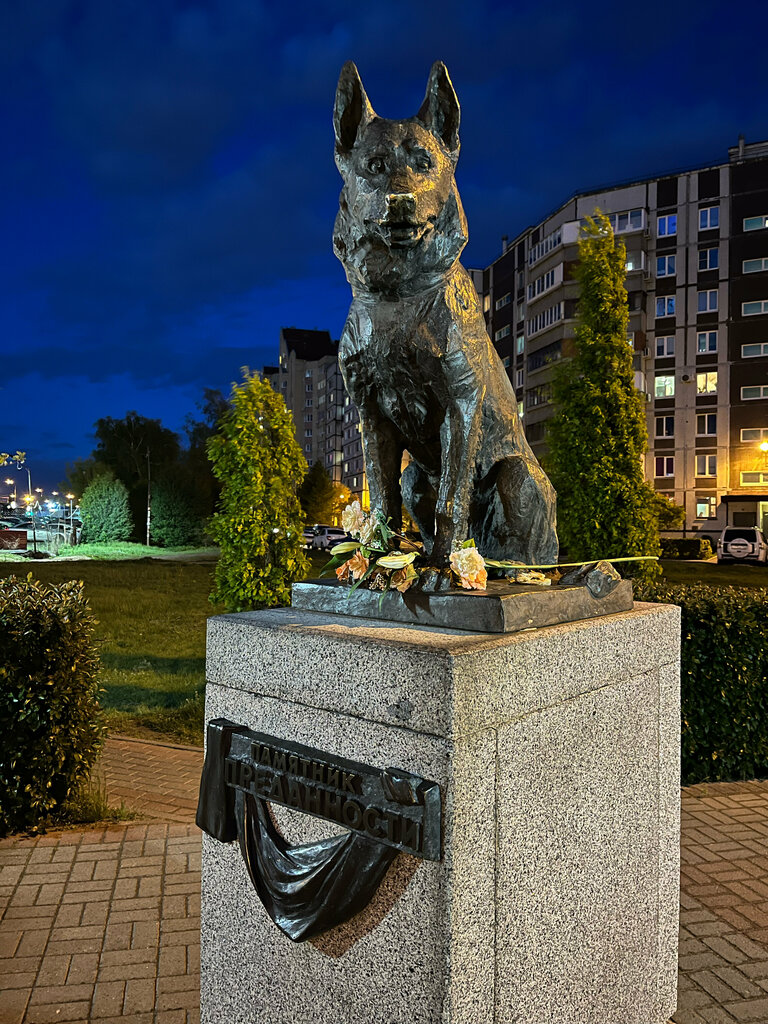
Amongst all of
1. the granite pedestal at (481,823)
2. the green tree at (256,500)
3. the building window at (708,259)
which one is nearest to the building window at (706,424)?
the building window at (708,259)

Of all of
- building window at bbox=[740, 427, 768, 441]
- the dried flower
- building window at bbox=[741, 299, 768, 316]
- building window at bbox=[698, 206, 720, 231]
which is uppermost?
building window at bbox=[698, 206, 720, 231]

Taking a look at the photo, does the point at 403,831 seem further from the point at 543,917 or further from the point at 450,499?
the point at 450,499

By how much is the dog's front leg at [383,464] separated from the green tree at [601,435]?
9.65 meters

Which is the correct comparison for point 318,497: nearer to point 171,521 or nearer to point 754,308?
point 171,521

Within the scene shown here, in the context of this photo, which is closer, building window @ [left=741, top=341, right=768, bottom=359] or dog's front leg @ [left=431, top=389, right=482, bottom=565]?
dog's front leg @ [left=431, top=389, right=482, bottom=565]

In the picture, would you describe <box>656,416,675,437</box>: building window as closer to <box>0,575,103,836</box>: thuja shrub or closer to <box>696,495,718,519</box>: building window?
<box>696,495,718,519</box>: building window

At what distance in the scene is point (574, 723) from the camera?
8.76 ft

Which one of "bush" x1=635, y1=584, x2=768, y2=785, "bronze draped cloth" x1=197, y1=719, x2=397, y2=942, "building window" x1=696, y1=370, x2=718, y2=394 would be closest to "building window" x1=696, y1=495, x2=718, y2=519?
"building window" x1=696, y1=370, x2=718, y2=394

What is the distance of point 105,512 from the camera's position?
44844 millimetres

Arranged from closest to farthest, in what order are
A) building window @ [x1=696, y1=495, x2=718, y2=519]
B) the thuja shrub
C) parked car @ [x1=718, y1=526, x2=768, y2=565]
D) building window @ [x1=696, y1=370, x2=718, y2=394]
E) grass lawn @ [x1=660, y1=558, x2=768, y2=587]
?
the thuja shrub → grass lawn @ [x1=660, y1=558, x2=768, y2=587] → parked car @ [x1=718, y1=526, x2=768, y2=565] → building window @ [x1=696, y1=495, x2=718, y2=519] → building window @ [x1=696, y1=370, x2=718, y2=394]

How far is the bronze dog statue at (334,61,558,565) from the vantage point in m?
2.60

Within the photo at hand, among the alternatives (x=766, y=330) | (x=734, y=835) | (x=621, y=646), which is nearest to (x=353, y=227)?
(x=621, y=646)

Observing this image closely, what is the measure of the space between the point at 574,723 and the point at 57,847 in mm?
4117

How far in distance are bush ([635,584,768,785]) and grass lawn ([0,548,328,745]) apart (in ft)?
15.8
